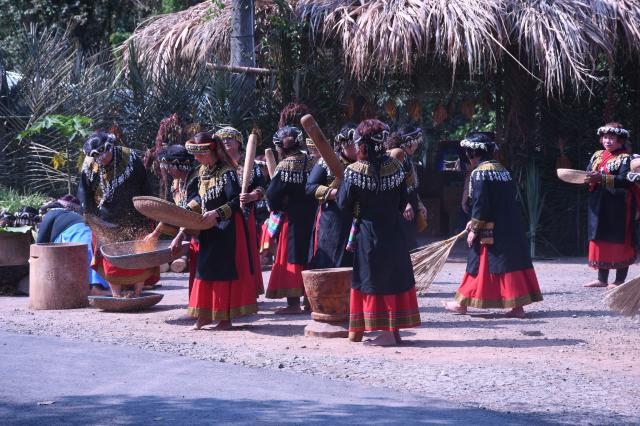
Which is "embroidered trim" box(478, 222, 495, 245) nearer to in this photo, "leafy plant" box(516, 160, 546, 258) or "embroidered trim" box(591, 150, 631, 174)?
"embroidered trim" box(591, 150, 631, 174)

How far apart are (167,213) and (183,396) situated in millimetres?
2444

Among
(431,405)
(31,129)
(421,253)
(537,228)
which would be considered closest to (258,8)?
(31,129)

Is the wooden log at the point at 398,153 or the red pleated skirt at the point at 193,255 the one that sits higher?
the wooden log at the point at 398,153

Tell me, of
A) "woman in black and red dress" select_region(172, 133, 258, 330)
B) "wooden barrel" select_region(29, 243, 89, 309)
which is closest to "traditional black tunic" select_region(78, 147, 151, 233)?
"wooden barrel" select_region(29, 243, 89, 309)

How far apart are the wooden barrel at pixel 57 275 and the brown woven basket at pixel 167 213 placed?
6.74 feet

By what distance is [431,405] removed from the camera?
6.32m

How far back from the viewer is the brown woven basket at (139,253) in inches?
361

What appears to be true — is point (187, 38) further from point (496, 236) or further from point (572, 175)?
A: point (496, 236)

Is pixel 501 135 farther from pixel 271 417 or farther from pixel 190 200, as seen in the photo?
pixel 271 417

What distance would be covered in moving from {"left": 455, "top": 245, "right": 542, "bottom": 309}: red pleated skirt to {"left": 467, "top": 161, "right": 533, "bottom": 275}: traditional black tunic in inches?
2.2

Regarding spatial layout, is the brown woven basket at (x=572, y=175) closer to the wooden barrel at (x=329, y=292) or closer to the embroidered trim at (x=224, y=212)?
the wooden barrel at (x=329, y=292)

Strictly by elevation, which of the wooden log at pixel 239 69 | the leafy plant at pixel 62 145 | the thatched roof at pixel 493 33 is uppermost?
the thatched roof at pixel 493 33

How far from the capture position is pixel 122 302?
10.3 meters

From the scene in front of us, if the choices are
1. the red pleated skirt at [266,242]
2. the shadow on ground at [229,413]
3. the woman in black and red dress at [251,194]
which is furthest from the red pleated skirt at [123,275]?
the shadow on ground at [229,413]
